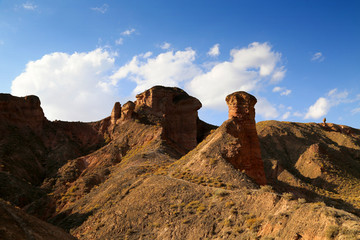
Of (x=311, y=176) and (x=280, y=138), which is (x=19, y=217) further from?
(x=280, y=138)

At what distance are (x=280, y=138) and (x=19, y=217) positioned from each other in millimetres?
73519

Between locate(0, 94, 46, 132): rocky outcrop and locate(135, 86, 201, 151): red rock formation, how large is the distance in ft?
68.5

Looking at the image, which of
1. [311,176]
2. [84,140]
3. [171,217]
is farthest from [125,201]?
[311,176]

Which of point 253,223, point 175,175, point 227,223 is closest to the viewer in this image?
point 253,223

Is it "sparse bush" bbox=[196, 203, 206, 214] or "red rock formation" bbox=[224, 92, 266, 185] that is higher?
"red rock formation" bbox=[224, 92, 266, 185]

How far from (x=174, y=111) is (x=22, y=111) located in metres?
31.3

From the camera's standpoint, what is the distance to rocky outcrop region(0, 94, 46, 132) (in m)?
58.6

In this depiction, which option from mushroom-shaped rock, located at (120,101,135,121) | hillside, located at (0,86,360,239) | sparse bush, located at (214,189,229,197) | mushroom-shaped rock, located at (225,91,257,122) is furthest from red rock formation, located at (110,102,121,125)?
sparse bush, located at (214,189,229,197)

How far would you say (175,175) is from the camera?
29547mm

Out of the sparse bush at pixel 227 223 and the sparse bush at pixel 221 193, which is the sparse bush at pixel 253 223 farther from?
the sparse bush at pixel 221 193

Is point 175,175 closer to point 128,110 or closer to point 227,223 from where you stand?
point 227,223

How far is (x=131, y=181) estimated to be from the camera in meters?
32.9

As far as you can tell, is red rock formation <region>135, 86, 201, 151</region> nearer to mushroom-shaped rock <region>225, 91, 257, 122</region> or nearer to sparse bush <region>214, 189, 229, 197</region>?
mushroom-shaped rock <region>225, 91, 257, 122</region>

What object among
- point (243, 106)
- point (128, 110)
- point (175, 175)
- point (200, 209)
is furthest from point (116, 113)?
point (200, 209)
